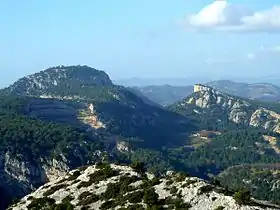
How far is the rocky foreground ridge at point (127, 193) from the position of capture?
53.6 m

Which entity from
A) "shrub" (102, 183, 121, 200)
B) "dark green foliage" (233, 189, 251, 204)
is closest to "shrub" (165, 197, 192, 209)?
"dark green foliage" (233, 189, 251, 204)

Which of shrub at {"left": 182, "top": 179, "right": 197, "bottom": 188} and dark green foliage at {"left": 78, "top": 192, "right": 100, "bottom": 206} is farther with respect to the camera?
dark green foliage at {"left": 78, "top": 192, "right": 100, "bottom": 206}

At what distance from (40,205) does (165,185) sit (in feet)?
57.7

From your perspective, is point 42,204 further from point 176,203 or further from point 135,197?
point 176,203

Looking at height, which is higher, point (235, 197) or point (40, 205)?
point (235, 197)

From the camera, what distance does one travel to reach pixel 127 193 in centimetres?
6116

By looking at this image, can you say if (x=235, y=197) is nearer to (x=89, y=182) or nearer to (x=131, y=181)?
Result: (x=131, y=181)

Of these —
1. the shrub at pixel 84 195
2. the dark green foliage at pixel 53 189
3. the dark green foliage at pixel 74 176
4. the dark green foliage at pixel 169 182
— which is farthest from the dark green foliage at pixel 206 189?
the dark green foliage at pixel 74 176

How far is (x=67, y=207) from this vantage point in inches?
2446

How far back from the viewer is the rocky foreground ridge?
176 feet

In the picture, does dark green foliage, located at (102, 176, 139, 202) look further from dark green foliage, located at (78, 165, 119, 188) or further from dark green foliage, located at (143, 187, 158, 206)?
dark green foliage, located at (143, 187, 158, 206)

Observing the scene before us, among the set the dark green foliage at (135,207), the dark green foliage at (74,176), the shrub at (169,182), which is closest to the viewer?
the dark green foliage at (135,207)

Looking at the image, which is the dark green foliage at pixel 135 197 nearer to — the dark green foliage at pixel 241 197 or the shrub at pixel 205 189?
the shrub at pixel 205 189

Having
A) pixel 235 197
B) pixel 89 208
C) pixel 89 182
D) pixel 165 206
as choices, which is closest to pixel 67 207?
pixel 89 208
